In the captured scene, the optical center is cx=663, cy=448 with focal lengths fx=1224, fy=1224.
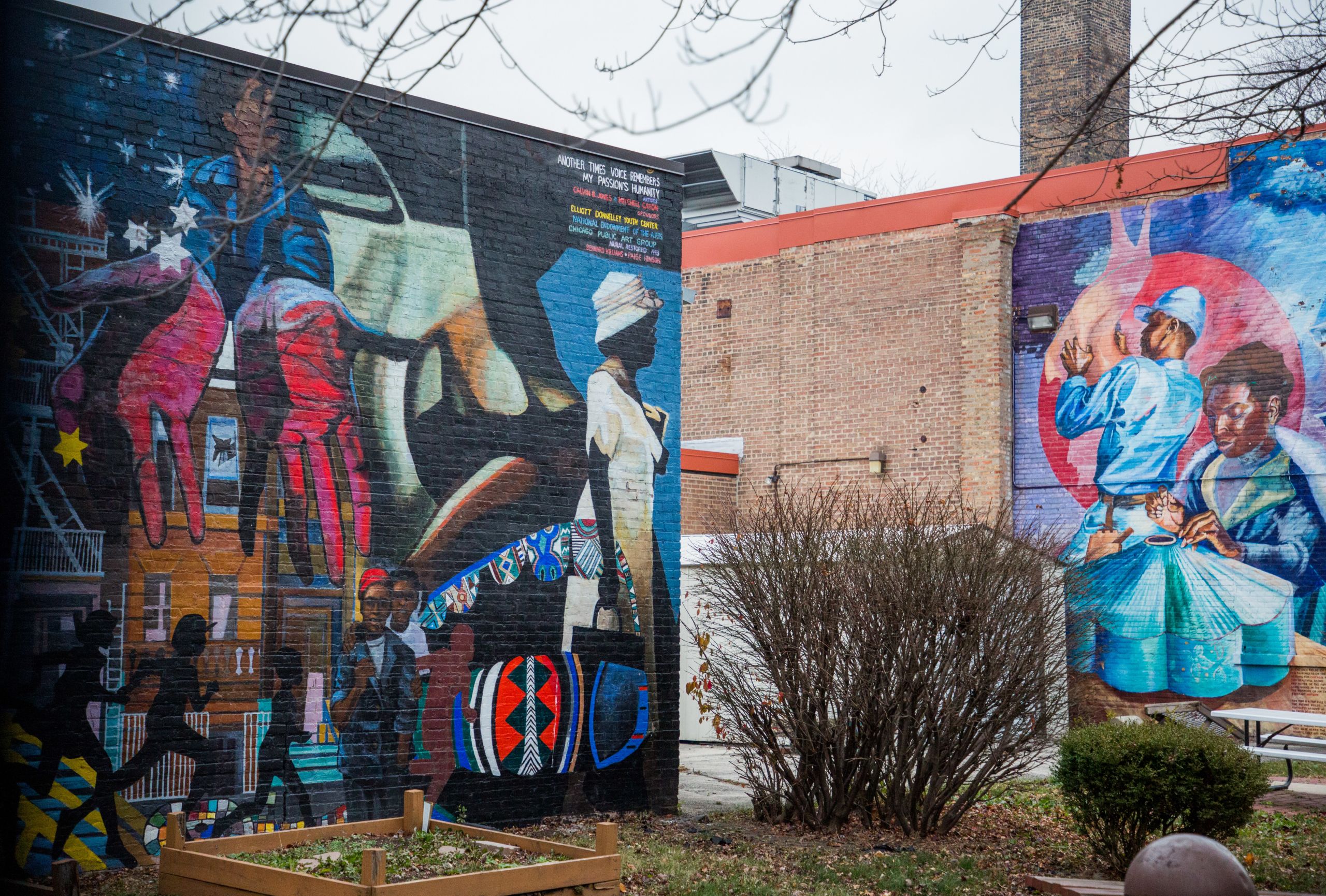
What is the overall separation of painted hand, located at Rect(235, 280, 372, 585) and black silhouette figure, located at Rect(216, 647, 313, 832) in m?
0.68

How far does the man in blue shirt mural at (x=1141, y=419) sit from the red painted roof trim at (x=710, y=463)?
602cm

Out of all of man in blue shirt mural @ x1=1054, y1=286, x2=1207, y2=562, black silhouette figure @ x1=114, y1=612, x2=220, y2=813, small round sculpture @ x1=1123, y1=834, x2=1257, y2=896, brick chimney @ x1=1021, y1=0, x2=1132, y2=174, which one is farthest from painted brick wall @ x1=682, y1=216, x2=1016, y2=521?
small round sculpture @ x1=1123, y1=834, x2=1257, y2=896

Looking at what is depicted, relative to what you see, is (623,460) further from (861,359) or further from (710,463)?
(710,463)

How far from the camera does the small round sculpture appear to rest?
5.32 metres

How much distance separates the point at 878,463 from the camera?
19.5 m

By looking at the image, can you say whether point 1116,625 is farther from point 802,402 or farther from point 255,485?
point 255,485

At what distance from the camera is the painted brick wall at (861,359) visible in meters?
18.4

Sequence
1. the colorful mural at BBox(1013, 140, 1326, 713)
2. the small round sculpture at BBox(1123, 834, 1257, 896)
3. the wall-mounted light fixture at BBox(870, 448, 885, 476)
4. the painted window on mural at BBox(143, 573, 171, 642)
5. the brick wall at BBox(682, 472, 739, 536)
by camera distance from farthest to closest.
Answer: the brick wall at BBox(682, 472, 739, 536) < the wall-mounted light fixture at BBox(870, 448, 885, 476) < the colorful mural at BBox(1013, 140, 1326, 713) < the painted window on mural at BBox(143, 573, 171, 642) < the small round sculpture at BBox(1123, 834, 1257, 896)

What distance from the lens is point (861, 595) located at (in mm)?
10195

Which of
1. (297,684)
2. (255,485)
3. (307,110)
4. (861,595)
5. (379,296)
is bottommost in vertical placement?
(297,684)

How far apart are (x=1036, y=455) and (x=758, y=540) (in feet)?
28.2

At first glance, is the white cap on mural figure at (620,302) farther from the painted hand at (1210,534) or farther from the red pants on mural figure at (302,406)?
the painted hand at (1210,534)

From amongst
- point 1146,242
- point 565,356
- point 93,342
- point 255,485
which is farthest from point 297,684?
point 1146,242

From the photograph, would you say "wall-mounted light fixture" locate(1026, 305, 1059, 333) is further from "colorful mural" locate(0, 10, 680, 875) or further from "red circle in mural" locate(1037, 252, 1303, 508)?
"colorful mural" locate(0, 10, 680, 875)
